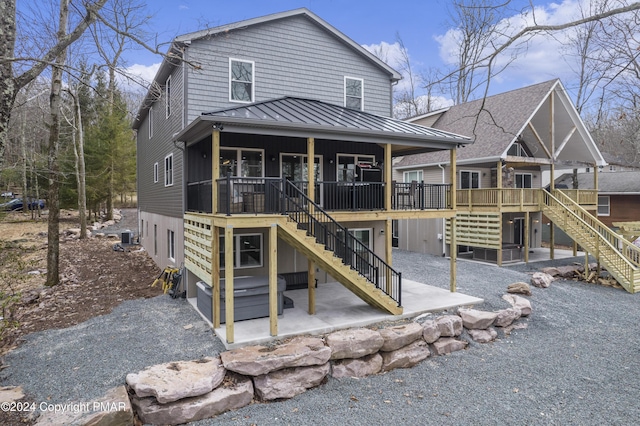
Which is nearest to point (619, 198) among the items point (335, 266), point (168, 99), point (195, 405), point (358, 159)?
point (358, 159)

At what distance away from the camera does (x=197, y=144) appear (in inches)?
437

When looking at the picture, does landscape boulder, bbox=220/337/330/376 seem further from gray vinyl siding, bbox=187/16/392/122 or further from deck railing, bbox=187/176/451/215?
gray vinyl siding, bbox=187/16/392/122

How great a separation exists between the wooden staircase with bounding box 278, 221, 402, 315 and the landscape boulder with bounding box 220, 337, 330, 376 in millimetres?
1953

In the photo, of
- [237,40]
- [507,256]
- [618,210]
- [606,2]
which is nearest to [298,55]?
[237,40]

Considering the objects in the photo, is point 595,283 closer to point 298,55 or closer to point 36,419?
point 298,55

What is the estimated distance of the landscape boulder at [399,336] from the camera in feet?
25.5

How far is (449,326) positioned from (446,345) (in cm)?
44

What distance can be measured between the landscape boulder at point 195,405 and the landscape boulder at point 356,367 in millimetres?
1736

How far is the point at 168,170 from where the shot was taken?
1366 centimetres

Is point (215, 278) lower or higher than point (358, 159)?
lower

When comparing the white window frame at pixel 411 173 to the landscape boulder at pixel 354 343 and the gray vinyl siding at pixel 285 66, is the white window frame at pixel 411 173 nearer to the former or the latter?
the gray vinyl siding at pixel 285 66

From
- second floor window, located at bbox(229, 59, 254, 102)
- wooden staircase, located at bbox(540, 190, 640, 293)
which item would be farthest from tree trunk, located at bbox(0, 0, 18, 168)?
wooden staircase, located at bbox(540, 190, 640, 293)

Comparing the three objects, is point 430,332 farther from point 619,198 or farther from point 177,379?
point 619,198

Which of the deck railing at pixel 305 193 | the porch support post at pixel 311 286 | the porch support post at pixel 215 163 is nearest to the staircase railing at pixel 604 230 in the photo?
the deck railing at pixel 305 193
